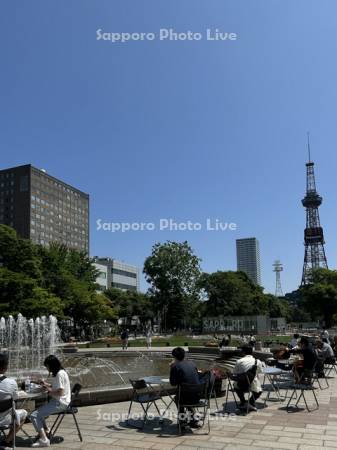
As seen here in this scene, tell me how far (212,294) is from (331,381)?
253 feet

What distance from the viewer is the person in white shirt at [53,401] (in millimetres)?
8086

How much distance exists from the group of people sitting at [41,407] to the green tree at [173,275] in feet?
221

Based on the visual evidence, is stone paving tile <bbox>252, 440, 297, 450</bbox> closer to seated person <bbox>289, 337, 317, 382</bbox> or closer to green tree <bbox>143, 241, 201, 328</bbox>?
seated person <bbox>289, 337, 317, 382</bbox>

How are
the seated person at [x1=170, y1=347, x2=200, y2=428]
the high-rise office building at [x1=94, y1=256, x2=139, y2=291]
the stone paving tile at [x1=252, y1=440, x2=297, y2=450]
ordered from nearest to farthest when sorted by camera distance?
the stone paving tile at [x1=252, y1=440, x2=297, y2=450] < the seated person at [x1=170, y1=347, x2=200, y2=428] < the high-rise office building at [x1=94, y1=256, x2=139, y2=291]

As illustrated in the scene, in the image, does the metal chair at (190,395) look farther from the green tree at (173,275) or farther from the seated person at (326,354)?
the green tree at (173,275)

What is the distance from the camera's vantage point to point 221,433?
351 inches

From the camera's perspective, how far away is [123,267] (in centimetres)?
15012

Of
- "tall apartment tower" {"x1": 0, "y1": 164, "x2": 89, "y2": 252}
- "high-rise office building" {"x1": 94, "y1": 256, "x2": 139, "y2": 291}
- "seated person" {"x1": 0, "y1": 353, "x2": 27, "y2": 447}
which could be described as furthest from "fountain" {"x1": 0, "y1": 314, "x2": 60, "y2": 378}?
"high-rise office building" {"x1": 94, "y1": 256, "x2": 139, "y2": 291}

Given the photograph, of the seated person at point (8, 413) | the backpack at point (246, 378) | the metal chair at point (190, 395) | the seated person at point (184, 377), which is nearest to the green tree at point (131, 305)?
the backpack at point (246, 378)

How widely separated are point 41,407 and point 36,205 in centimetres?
12696

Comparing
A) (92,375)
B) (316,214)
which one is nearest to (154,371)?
(92,375)

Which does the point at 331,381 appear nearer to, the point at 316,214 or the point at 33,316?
the point at 33,316

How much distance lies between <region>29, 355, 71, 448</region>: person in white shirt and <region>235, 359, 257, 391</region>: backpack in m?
4.05

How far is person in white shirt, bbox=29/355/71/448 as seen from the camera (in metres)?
8.09
